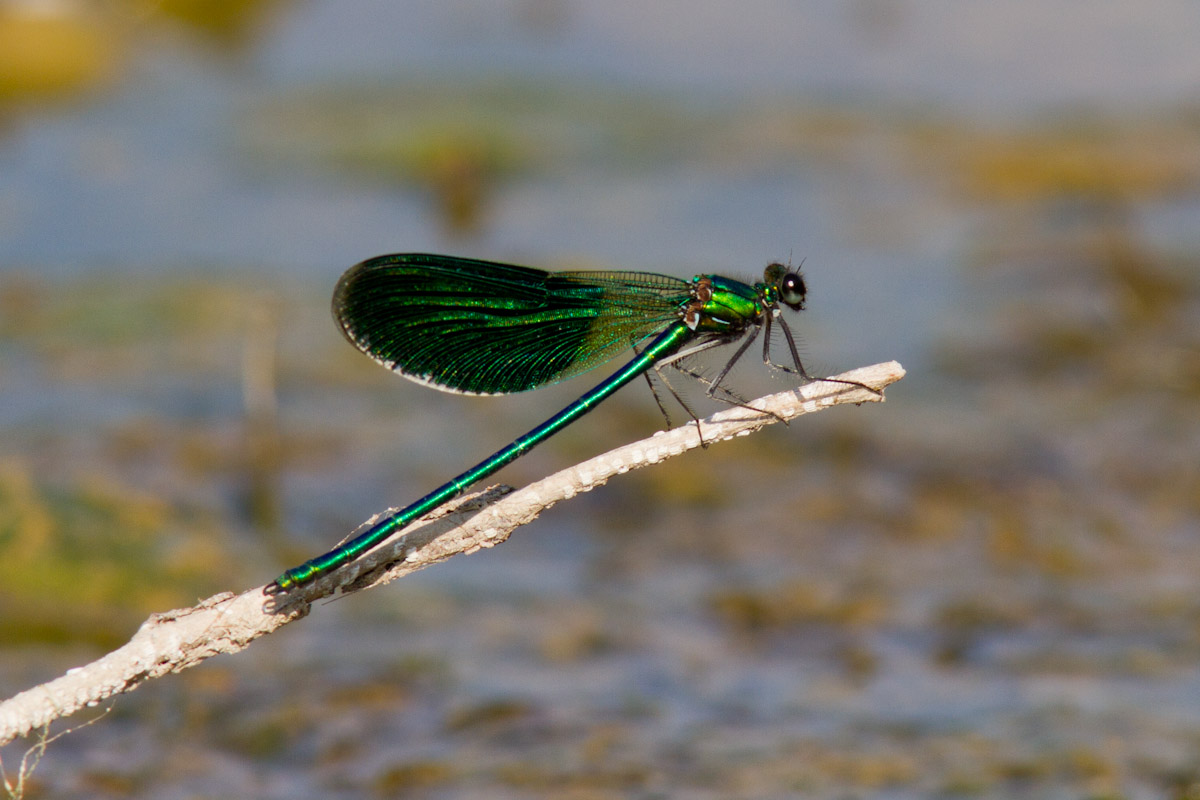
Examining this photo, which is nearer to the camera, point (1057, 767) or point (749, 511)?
point (1057, 767)

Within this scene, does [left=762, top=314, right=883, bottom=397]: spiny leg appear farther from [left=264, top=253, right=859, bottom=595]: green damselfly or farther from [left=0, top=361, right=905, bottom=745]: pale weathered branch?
[left=0, top=361, right=905, bottom=745]: pale weathered branch

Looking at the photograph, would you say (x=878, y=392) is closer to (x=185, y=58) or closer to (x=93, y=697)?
(x=93, y=697)

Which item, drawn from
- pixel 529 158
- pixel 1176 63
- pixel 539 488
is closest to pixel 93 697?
pixel 539 488

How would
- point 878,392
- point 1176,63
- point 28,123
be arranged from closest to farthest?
point 878,392 < point 28,123 < point 1176,63

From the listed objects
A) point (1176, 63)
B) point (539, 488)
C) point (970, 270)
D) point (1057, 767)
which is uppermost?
point (1176, 63)

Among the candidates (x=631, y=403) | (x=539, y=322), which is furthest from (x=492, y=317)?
(x=631, y=403)

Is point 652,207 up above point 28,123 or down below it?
below
